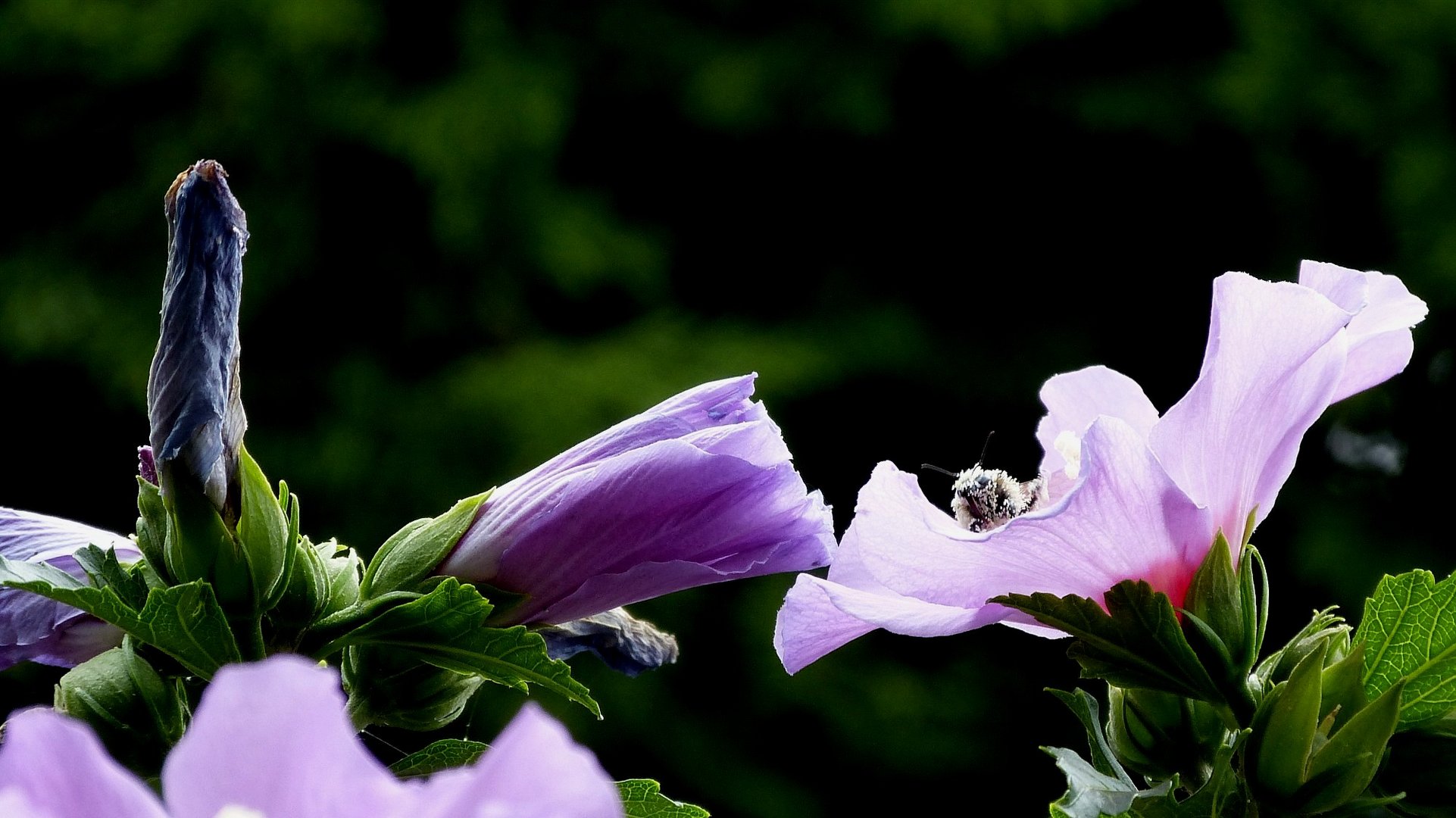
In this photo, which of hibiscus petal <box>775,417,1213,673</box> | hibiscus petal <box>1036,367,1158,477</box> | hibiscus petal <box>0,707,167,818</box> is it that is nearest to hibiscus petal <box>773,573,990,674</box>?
hibiscus petal <box>775,417,1213,673</box>

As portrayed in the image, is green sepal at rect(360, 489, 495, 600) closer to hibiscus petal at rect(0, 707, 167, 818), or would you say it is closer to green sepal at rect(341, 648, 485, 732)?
green sepal at rect(341, 648, 485, 732)

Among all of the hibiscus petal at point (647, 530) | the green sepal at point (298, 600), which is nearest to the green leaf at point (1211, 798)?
the hibiscus petal at point (647, 530)

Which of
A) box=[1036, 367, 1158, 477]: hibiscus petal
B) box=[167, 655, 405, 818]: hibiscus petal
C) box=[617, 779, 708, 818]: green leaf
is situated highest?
box=[167, 655, 405, 818]: hibiscus petal

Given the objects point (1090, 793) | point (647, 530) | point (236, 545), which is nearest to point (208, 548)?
point (236, 545)

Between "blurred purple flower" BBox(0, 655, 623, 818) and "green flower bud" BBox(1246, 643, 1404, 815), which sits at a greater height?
"blurred purple flower" BBox(0, 655, 623, 818)

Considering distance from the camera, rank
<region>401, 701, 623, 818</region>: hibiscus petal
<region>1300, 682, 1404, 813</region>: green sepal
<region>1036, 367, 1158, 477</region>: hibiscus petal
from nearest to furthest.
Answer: <region>401, 701, 623, 818</region>: hibiscus petal → <region>1300, 682, 1404, 813</region>: green sepal → <region>1036, 367, 1158, 477</region>: hibiscus petal
